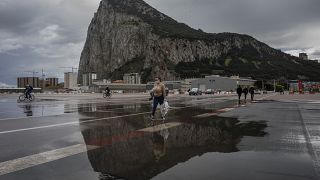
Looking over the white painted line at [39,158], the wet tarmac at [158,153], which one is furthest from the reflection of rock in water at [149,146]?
the white painted line at [39,158]

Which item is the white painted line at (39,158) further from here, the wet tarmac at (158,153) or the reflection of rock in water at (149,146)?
the reflection of rock in water at (149,146)


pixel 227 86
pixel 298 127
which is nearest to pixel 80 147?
pixel 298 127

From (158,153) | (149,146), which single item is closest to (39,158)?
(158,153)

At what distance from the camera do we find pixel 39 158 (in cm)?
752

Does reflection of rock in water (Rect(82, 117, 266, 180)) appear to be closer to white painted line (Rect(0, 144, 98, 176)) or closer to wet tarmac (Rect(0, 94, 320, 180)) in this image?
wet tarmac (Rect(0, 94, 320, 180))

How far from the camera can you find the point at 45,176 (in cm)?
617

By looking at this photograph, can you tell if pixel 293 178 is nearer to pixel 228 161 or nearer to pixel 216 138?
pixel 228 161

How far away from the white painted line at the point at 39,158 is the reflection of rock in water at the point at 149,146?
427 mm

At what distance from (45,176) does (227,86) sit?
173863 millimetres

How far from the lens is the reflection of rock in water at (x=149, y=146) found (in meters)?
6.76

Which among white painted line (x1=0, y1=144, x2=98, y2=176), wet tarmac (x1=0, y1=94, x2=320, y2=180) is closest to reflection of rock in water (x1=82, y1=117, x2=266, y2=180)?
wet tarmac (x1=0, y1=94, x2=320, y2=180)

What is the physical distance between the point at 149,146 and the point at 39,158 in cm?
251

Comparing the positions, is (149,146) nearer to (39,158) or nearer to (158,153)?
(158,153)

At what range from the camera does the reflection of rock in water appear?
22.2 ft
